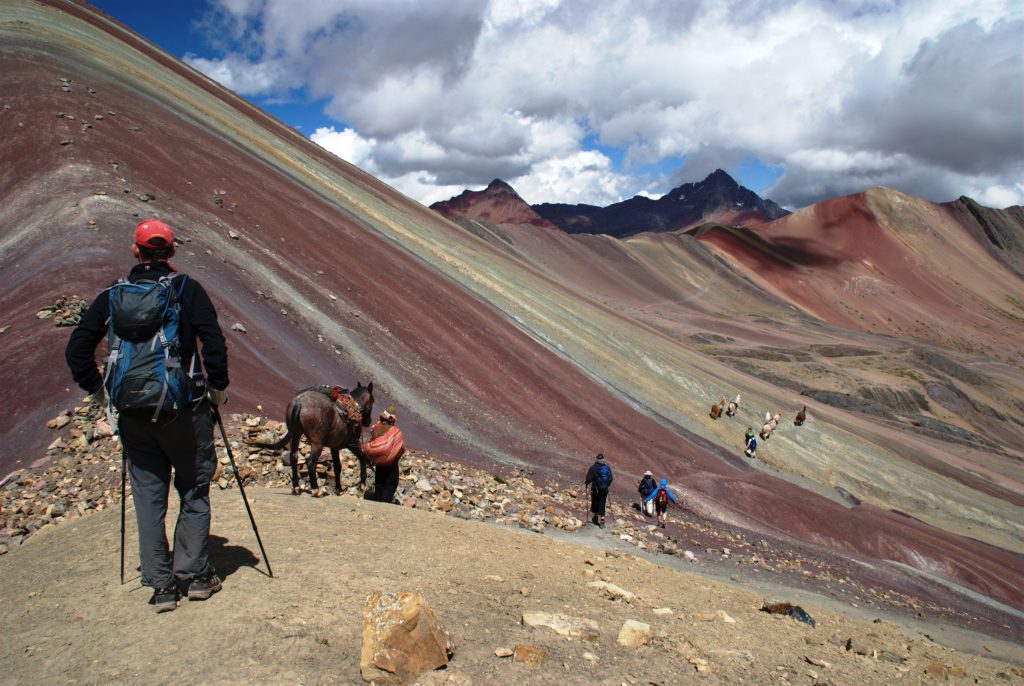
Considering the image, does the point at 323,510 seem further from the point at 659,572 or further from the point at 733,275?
the point at 733,275

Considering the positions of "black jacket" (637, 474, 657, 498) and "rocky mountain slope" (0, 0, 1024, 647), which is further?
"black jacket" (637, 474, 657, 498)

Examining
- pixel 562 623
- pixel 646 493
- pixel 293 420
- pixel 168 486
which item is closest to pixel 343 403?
pixel 293 420

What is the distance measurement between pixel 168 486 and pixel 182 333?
3.35ft

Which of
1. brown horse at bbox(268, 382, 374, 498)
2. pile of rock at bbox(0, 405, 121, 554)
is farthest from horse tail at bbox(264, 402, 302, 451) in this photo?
pile of rock at bbox(0, 405, 121, 554)

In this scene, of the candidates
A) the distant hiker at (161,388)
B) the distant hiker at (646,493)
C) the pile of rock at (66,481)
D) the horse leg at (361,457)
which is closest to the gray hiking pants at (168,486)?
the distant hiker at (161,388)

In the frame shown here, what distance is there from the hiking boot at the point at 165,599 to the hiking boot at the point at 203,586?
4.1 inches

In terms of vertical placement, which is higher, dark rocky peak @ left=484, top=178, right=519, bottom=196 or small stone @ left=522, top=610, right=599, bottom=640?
dark rocky peak @ left=484, top=178, right=519, bottom=196

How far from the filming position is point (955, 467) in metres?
37.0

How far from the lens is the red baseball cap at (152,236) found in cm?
417

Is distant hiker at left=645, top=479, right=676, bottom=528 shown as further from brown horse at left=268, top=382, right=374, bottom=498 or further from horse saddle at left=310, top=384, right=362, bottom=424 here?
horse saddle at left=310, top=384, right=362, bottom=424

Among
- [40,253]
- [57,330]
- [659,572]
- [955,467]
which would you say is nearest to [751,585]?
[659,572]

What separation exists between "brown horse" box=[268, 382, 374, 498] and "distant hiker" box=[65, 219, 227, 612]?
294 cm

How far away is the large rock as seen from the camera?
11.7ft

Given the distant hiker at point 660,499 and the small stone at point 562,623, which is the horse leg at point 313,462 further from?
the distant hiker at point 660,499
